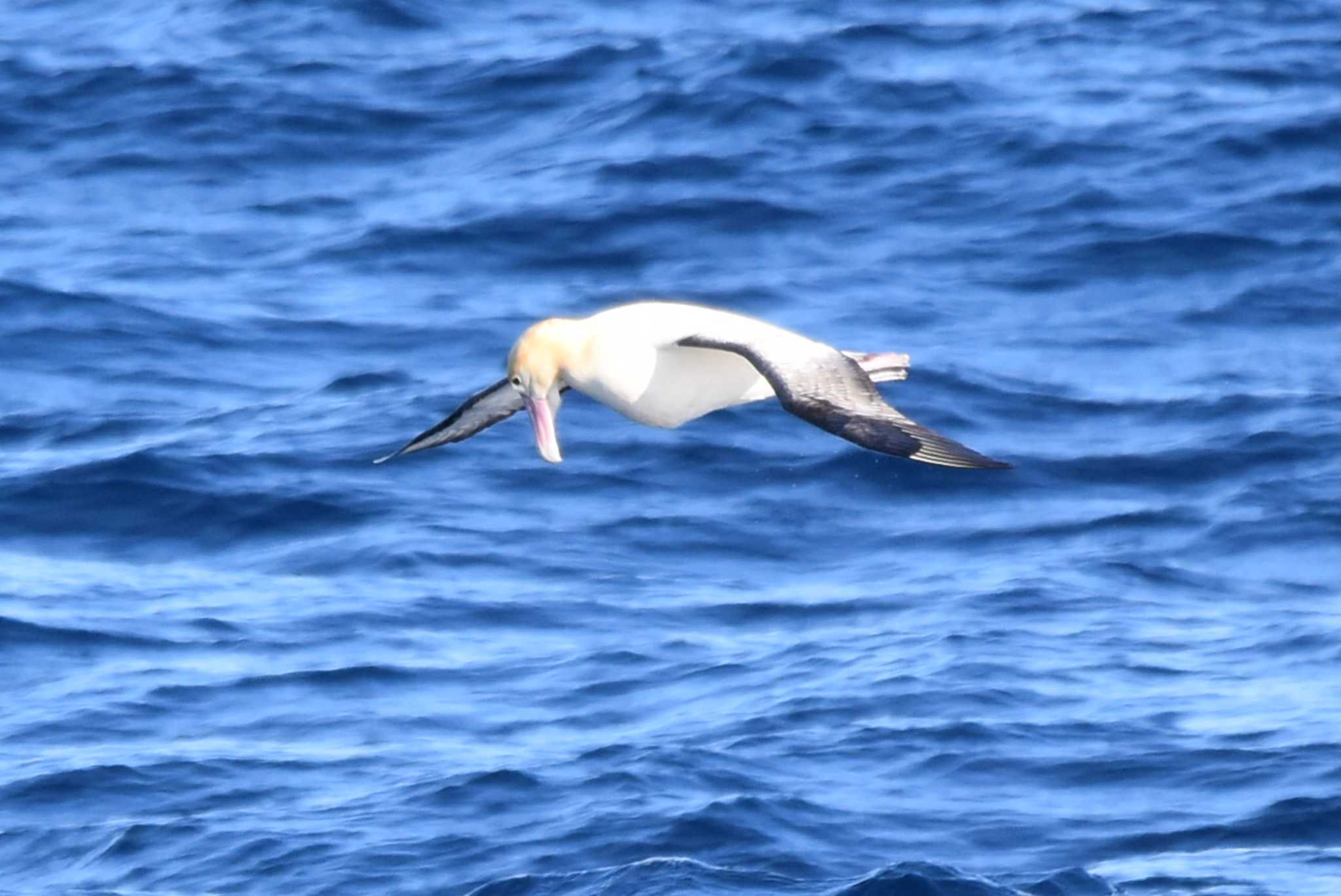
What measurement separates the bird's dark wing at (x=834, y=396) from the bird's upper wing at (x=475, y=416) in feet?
4.11

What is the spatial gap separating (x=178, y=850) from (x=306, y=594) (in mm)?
3005

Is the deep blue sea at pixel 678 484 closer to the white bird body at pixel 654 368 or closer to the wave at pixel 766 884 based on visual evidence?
the wave at pixel 766 884

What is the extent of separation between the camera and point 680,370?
10266 mm

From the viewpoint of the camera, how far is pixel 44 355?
1916 cm

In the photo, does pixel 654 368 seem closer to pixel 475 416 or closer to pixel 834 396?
pixel 834 396

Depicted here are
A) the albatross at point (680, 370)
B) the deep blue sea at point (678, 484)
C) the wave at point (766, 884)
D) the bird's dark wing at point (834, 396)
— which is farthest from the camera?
the deep blue sea at point (678, 484)

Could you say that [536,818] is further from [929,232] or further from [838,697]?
[929,232]

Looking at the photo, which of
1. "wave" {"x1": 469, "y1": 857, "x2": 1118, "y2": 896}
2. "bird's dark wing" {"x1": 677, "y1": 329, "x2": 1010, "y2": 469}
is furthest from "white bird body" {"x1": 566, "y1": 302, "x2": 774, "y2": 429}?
"wave" {"x1": 469, "y1": 857, "x2": 1118, "y2": 896}

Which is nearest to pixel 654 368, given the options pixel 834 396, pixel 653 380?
pixel 653 380

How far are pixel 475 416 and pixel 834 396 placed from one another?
2229mm

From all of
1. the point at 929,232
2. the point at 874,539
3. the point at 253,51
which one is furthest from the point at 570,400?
the point at 253,51

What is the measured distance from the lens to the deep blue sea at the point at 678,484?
530 inches

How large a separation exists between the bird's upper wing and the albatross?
11 mm

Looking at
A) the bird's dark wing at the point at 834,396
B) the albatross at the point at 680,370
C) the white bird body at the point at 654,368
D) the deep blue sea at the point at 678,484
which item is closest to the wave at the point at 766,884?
the deep blue sea at the point at 678,484
